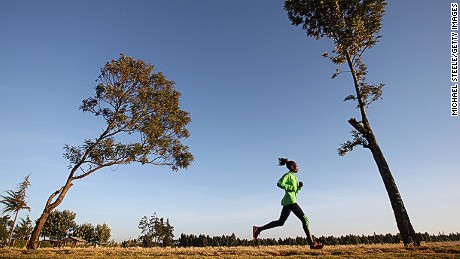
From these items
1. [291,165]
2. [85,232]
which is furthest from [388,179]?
[85,232]

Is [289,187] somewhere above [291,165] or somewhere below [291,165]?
below

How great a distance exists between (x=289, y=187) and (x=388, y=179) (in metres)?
6.89

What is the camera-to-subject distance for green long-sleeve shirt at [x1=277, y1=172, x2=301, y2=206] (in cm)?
862

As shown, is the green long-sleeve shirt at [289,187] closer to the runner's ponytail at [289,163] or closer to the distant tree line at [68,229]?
the runner's ponytail at [289,163]

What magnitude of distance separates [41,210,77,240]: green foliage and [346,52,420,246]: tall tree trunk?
4114 inches

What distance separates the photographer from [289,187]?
28.2 ft

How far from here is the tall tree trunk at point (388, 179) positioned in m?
11.8

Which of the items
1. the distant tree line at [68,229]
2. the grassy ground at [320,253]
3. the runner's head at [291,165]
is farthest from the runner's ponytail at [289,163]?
the distant tree line at [68,229]

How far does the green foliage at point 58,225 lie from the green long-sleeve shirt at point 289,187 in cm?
10544

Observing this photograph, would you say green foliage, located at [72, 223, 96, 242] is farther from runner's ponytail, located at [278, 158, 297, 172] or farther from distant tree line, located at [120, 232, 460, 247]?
runner's ponytail, located at [278, 158, 297, 172]

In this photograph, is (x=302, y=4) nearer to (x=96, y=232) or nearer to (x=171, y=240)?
(x=171, y=240)

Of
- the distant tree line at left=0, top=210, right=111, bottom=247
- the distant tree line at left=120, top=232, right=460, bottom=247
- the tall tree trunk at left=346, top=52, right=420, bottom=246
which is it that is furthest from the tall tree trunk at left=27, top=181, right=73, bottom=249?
the distant tree line at left=0, top=210, right=111, bottom=247

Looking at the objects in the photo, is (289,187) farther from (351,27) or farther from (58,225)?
(58,225)

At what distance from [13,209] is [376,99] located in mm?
36765
